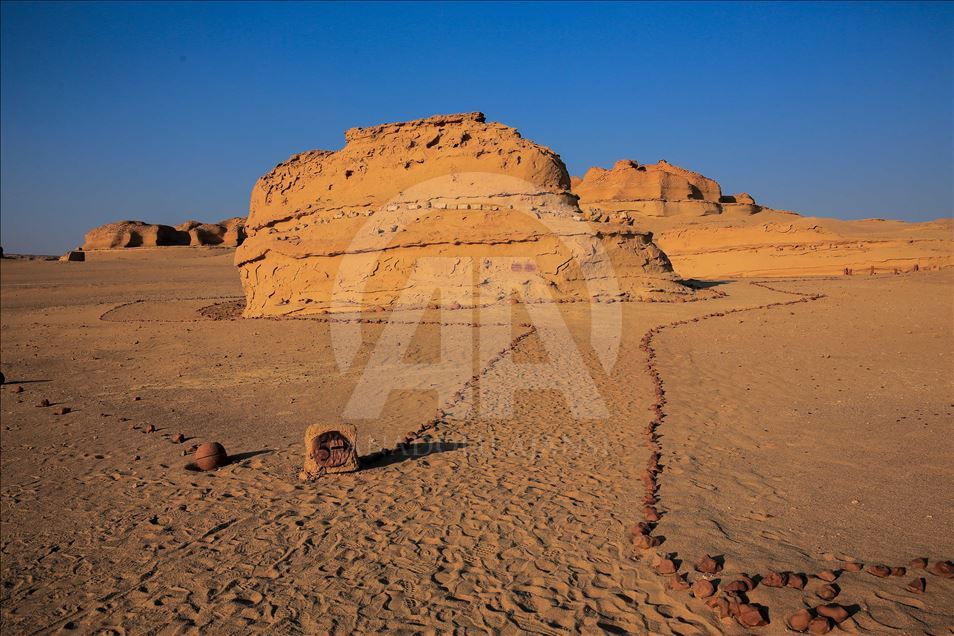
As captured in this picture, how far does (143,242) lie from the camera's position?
48406mm

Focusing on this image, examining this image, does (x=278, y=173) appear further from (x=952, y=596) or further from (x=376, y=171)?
(x=952, y=596)

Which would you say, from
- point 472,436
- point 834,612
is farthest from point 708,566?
point 472,436

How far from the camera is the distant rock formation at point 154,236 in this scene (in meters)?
48.1

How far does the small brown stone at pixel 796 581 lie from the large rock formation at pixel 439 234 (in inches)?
437

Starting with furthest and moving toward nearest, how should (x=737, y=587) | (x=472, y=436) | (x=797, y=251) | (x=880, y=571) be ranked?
(x=797, y=251)
(x=472, y=436)
(x=880, y=571)
(x=737, y=587)

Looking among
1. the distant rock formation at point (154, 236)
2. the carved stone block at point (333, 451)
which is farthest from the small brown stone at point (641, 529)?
the distant rock formation at point (154, 236)

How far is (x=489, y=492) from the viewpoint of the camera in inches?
185

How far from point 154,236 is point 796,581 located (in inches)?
2079

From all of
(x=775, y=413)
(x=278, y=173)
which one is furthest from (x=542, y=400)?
(x=278, y=173)

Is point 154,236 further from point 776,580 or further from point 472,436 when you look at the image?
point 776,580

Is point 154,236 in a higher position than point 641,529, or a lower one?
higher

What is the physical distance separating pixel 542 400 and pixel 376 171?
1042 centimetres

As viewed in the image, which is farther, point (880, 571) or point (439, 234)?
point (439, 234)

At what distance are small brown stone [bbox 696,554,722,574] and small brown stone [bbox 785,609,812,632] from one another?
1.67 ft
